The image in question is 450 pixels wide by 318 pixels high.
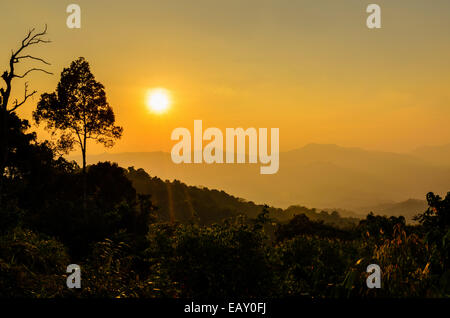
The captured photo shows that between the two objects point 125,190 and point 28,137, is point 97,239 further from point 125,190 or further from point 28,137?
point 125,190

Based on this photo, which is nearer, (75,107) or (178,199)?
(75,107)

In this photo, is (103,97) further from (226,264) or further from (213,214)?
(213,214)

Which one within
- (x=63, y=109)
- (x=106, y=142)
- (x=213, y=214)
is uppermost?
(x=63, y=109)

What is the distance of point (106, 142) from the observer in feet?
108

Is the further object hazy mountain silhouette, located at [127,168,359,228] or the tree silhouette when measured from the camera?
hazy mountain silhouette, located at [127,168,359,228]

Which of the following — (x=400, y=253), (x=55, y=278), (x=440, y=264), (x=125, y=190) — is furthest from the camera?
(x=125, y=190)

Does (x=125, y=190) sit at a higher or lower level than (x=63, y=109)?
lower

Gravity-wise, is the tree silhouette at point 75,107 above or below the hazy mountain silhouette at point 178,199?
above

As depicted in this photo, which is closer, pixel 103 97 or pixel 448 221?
pixel 448 221

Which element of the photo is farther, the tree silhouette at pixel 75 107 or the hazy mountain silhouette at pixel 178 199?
the hazy mountain silhouette at pixel 178 199

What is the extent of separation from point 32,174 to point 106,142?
40.9 ft

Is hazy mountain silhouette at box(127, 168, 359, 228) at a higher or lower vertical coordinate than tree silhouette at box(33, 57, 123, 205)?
lower

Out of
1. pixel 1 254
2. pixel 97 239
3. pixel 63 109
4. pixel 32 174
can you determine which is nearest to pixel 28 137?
pixel 32 174

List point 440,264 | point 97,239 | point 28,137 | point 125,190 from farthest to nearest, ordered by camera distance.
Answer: point 125,190 < point 28,137 < point 97,239 < point 440,264
